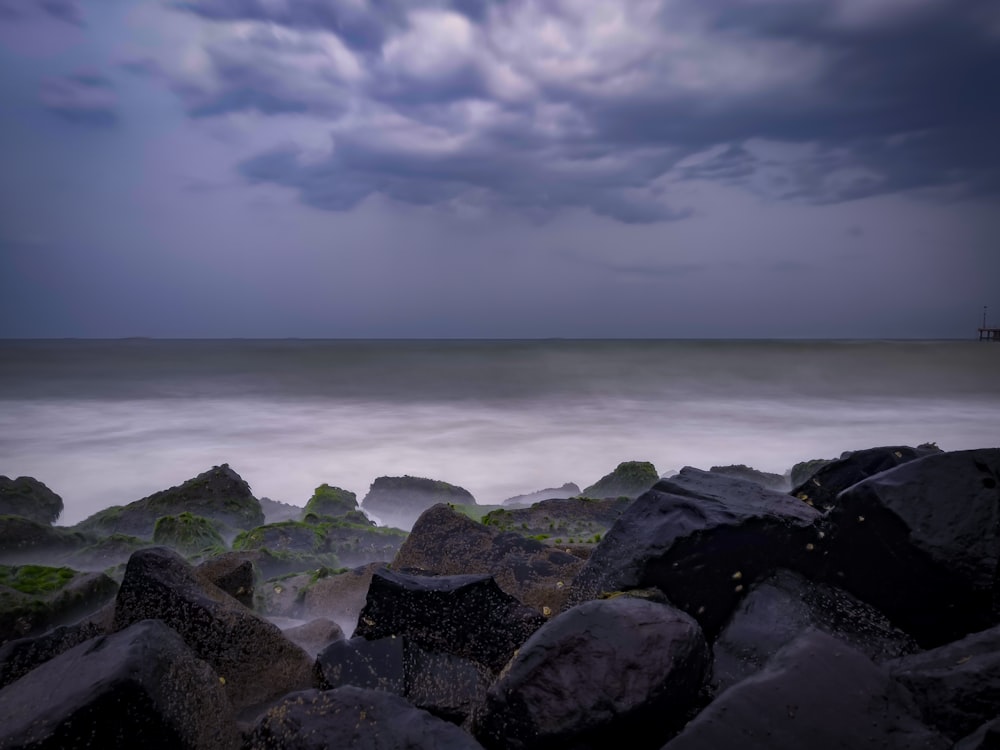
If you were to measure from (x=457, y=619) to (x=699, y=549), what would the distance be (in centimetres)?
99

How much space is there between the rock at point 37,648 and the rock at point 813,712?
2.27 meters

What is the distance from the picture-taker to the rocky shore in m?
2.08

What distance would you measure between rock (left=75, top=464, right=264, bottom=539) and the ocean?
7.74 feet

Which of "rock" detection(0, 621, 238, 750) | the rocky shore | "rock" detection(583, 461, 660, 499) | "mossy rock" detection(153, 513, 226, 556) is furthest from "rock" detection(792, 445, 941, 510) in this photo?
"mossy rock" detection(153, 513, 226, 556)

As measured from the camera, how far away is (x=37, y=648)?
2.71m

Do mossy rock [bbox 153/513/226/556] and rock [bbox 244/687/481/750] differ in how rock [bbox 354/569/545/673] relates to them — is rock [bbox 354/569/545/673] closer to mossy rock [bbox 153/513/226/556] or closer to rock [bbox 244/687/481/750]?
rock [bbox 244/687/481/750]

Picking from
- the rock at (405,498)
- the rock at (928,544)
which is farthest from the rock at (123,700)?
the rock at (405,498)

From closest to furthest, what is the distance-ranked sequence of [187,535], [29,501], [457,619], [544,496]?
1. [457,619]
2. [187,535]
3. [29,501]
4. [544,496]

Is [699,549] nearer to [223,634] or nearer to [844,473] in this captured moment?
[844,473]

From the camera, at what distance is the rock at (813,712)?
193cm

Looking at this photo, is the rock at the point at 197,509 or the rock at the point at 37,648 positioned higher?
the rock at the point at 37,648

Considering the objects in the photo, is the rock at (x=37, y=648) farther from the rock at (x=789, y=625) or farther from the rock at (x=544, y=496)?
the rock at (x=544, y=496)

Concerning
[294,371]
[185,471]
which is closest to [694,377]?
[294,371]

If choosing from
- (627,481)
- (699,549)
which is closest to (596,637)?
(699,549)
